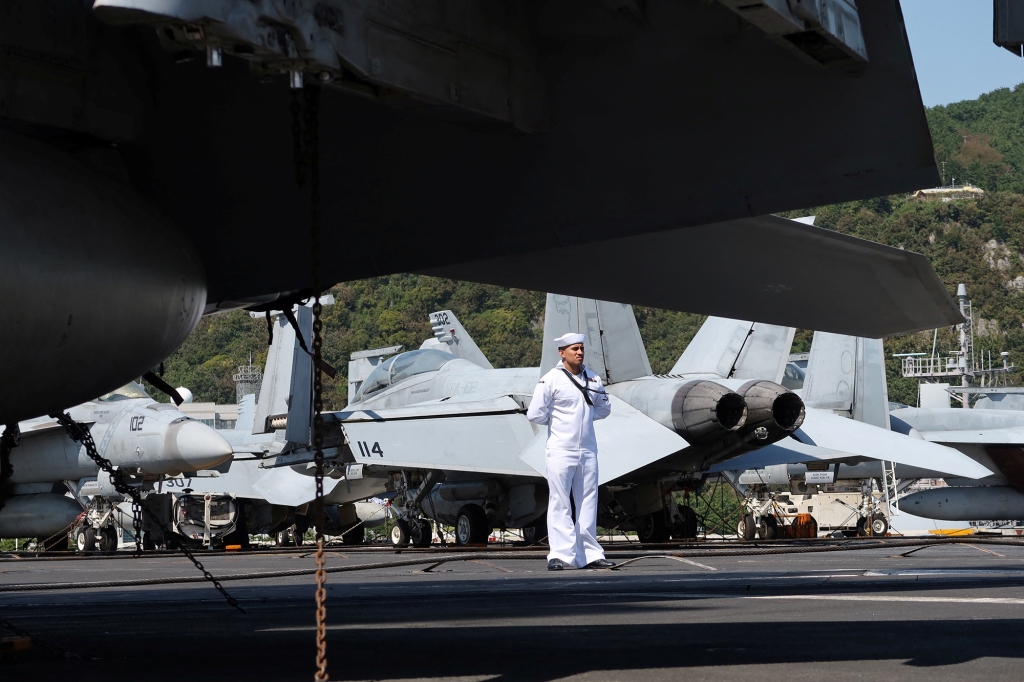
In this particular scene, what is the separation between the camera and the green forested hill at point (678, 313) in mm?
91500

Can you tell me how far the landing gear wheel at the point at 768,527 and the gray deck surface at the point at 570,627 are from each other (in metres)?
15.7

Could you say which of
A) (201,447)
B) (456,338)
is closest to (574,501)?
(201,447)

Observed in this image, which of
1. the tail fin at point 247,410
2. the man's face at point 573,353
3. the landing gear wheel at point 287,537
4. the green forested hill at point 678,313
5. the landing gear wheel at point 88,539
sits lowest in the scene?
the landing gear wheel at point 287,537

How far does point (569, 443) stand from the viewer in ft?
26.4

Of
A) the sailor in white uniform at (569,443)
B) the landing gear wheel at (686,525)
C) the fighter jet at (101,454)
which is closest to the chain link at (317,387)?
the sailor in white uniform at (569,443)

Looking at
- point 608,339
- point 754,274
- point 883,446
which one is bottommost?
point 883,446

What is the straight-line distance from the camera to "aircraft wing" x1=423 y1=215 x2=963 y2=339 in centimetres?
580

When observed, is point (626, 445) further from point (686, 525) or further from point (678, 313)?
point (678, 313)

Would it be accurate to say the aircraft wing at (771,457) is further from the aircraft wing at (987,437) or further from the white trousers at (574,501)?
the white trousers at (574,501)

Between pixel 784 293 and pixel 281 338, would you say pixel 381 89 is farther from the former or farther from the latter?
pixel 281 338

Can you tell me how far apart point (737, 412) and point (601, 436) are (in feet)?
6.62

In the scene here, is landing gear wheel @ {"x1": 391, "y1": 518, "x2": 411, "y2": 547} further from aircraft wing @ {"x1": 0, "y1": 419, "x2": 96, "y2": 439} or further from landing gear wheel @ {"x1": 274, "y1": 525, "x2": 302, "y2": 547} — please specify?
landing gear wheel @ {"x1": 274, "y1": 525, "x2": 302, "y2": 547}

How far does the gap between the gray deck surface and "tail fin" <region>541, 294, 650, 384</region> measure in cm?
885

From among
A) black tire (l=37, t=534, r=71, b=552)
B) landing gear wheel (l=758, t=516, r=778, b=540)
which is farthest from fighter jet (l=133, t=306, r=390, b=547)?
landing gear wheel (l=758, t=516, r=778, b=540)
